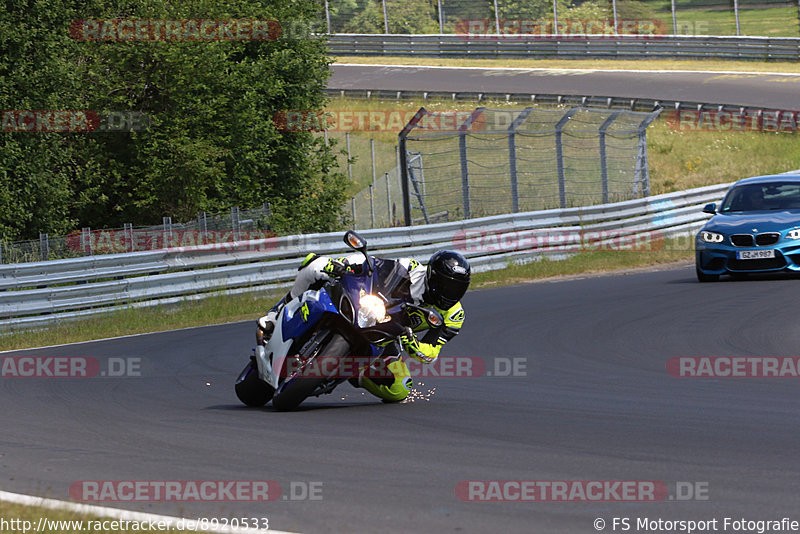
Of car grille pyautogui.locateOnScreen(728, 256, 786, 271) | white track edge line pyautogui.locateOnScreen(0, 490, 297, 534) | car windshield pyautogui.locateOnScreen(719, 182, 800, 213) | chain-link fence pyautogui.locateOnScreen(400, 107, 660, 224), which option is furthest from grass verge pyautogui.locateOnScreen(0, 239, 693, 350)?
white track edge line pyautogui.locateOnScreen(0, 490, 297, 534)

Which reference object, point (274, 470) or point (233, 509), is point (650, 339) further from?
point (233, 509)

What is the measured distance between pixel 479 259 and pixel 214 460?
13367mm

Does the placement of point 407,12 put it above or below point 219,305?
above

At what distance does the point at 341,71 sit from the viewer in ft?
151

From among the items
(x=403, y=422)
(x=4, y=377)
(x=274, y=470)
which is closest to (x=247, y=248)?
(x=4, y=377)

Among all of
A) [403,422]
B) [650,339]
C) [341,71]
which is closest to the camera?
[403,422]

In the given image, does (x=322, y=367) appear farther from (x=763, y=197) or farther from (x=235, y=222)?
(x=235, y=222)

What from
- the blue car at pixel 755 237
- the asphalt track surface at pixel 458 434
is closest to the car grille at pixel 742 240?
the blue car at pixel 755 237

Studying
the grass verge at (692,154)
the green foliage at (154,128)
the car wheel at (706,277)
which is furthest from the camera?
the grass verge at (692,154)

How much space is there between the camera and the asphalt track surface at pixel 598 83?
37500 millimetres

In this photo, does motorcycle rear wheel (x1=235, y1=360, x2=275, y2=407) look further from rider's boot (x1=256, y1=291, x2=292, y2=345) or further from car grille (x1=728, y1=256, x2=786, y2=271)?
car grille (x1=728, y1=256, x2=786, y2=271)

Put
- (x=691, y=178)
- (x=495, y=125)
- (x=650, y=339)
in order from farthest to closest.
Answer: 1. (x=495, y=125)
2. (x=691, y=178)
3. (x=650, y=339)

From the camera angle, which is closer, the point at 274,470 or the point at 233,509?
the point at 233,509

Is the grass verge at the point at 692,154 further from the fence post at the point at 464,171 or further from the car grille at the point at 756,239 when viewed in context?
the car grille at the point at 756,239
